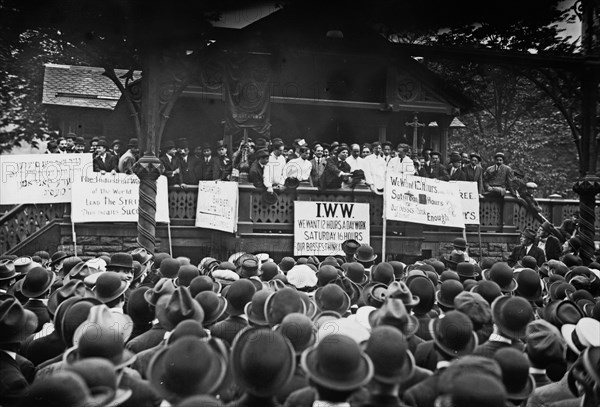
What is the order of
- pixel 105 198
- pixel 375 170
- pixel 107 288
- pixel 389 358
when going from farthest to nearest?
1. pixel 375 170
2. pixel 105 198
3. pixel 107 288
4. pixel 389 358

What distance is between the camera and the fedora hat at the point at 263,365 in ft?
7.59

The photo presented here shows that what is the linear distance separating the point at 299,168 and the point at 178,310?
35.7 feet

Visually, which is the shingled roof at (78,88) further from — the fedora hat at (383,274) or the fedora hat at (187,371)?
the fedora hat at (187,371)

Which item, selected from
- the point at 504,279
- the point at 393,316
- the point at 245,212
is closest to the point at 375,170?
the point at 245,212

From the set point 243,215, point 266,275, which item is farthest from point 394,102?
point 266,275

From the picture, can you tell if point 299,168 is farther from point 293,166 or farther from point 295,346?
point 295,346

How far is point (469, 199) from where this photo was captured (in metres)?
13.7

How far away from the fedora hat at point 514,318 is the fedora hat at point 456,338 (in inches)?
20.5

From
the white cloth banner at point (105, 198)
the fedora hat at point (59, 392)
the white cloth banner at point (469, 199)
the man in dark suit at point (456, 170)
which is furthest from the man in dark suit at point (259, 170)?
the fedora hat at point (59, 392)

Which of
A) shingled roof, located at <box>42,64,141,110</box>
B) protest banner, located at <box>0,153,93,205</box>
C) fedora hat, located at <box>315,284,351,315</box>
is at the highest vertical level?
shingled roof, located at <box>42,64,141,110</box>

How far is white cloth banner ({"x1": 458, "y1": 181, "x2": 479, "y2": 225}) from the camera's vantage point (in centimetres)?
1366

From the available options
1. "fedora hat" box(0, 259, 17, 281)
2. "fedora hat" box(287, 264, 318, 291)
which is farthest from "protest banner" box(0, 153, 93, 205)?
"fedora hat" box(287, 264, 318, 291)

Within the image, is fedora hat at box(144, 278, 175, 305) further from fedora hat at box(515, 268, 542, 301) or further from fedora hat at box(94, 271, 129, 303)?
fedora hat at box(515, 268, 542, 301)

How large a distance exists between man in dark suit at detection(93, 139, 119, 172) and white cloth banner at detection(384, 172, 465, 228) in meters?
6.00
